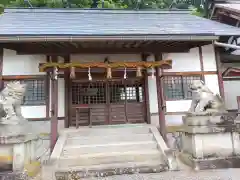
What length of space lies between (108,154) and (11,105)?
3.01 m

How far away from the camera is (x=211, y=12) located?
12641mm

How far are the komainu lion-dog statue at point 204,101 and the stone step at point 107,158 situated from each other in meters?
1.80

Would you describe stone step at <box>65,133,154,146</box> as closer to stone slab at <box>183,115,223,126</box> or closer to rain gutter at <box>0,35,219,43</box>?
stone slab at <box>183,115,223,126</box>

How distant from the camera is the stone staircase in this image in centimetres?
525

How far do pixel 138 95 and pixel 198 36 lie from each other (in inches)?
133

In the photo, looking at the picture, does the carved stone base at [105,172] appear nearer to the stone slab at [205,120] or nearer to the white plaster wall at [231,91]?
the stone slab at [205,120]

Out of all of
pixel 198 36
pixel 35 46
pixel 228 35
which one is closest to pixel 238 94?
pixel 228 35

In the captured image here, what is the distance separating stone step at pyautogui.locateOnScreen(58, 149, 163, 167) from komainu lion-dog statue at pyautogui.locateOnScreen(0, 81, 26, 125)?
1.62m

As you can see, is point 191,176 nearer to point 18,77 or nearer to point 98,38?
point 98,38

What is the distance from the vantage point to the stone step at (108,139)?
6480 millimetres

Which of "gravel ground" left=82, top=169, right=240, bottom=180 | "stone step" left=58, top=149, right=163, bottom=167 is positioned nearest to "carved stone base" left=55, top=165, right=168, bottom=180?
"gravel ground" left=82, top=169, right=240, bottom=180

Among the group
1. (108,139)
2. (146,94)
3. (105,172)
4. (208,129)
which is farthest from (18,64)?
(208,129)

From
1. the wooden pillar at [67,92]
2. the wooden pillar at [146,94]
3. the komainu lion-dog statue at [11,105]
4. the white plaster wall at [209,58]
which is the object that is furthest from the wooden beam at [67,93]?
the white plaster wall at [209,58]

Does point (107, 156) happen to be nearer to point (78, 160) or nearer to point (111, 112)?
point (78, 160)
